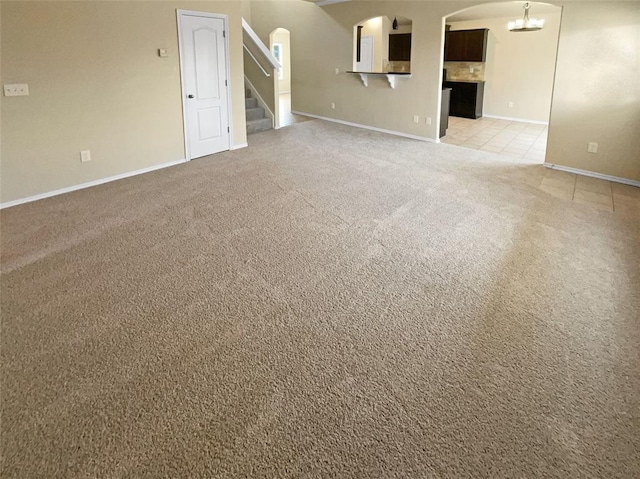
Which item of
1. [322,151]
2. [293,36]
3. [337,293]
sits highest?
[293,36]

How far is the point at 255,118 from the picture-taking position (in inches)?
327

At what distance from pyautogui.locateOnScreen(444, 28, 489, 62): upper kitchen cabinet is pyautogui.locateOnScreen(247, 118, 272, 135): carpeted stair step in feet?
16.0

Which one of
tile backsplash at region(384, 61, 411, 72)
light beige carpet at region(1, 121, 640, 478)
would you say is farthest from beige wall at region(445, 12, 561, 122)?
light beige carpet at region(1, 121, 640, 478)

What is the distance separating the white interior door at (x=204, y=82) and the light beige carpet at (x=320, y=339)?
79.9 inches

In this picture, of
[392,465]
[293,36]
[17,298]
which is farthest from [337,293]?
[293,36]

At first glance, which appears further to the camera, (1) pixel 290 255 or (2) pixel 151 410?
(1) pixel 290 255

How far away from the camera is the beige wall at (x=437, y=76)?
4832mm

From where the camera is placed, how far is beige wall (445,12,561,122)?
869cm

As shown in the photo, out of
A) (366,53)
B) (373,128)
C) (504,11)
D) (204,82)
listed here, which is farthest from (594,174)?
(366,53)

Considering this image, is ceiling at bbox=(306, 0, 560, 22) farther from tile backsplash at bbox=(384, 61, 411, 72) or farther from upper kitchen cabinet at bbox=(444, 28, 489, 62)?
tile backsplash at bbox=(384, 61, 411, 72)

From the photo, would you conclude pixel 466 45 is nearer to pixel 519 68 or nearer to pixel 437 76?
pixel 519 68

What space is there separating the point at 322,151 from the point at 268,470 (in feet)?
18.1

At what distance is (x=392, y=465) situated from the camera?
1.60 meters

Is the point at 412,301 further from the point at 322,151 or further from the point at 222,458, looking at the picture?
the point at 322,151
